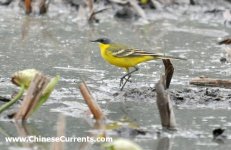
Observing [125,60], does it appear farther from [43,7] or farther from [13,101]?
[43,7]

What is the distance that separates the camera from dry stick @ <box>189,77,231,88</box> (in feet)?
26.5

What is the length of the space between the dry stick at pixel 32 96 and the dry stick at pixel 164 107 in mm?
917

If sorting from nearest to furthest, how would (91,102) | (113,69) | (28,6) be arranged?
1. (91,102)
2. (113,69)
3. (28,6)

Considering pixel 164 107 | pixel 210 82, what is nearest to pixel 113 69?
pixel 210 82

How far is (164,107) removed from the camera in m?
6.18

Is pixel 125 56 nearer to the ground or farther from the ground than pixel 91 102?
nearer to the ground

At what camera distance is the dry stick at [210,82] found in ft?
26.5

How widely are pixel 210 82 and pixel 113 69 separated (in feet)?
5.09

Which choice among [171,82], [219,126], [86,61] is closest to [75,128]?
[219,126]

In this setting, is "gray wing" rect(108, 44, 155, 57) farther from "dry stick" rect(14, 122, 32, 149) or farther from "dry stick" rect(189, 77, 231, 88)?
"dry stick" rect(14, 122, 32, 149)

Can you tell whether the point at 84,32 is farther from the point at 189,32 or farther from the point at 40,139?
the point at 40,139

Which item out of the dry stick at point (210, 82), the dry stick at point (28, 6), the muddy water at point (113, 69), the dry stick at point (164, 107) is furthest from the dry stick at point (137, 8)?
the dry stick at point (164, 107)

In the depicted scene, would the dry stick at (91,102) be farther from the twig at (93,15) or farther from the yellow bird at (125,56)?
the twig at (93,15)

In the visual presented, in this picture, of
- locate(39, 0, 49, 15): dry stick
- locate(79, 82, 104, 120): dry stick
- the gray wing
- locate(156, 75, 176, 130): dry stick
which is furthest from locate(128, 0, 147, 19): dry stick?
locate(156, 75, 176, 130): dry stick
